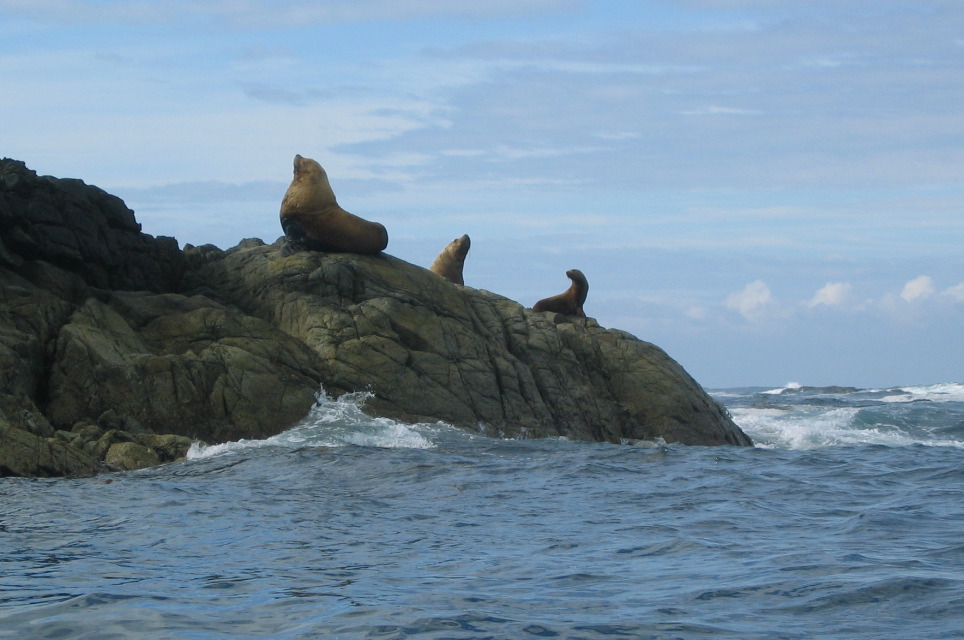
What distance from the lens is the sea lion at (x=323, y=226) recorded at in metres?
20.9

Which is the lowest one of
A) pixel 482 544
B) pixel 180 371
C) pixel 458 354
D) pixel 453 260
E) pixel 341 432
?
pixel 482 544

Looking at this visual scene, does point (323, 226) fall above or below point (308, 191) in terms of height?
below

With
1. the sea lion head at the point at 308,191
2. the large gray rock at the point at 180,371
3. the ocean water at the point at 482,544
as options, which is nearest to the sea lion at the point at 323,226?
the sea lion head at the point at 308,191

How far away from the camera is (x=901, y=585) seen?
8.22 metres

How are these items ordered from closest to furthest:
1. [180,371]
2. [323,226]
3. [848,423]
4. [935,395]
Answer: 1. [180,371]
2. [323,226]
3. [848,423]
4. [935,395]

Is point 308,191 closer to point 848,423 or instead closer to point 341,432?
point 341,432

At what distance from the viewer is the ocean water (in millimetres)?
7367

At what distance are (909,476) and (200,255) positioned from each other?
41.3ft

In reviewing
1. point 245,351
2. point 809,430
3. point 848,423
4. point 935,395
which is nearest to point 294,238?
point 245,351

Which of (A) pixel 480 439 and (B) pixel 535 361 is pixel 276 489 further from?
(B) pixel 535 361

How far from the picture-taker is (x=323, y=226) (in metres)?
20.9

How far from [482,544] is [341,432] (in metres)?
7.03

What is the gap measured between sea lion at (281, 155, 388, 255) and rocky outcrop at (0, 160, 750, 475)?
32cm

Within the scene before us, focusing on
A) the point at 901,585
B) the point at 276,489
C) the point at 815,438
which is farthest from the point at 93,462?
the point at 815,438
